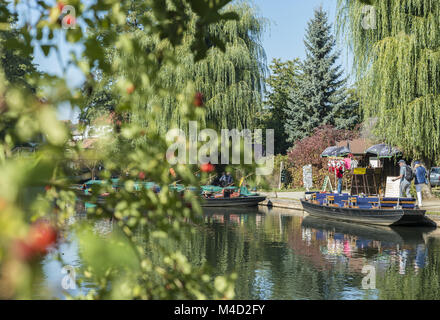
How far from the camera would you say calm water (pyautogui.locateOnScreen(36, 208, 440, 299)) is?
748cm

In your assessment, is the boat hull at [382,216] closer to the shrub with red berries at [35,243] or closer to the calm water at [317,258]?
the calm water at [317,258]

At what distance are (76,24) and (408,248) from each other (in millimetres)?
11022

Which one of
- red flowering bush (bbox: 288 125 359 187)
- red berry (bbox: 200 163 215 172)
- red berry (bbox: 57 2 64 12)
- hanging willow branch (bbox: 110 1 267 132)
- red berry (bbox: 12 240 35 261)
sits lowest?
red berry (bbox: 12 240 35 261)

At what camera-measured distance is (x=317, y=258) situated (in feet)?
33.2

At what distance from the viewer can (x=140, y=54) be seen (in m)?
1.59

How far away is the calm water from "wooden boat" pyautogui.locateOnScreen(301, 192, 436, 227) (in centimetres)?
33

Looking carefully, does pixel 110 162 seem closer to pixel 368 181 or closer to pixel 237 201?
pixel 237 201

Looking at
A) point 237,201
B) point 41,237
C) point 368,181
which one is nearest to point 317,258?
point 41,237

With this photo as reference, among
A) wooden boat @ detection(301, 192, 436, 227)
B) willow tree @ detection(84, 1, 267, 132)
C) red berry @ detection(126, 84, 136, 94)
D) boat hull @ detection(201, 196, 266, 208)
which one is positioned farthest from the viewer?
willow tree @ detection(84, 1, 267, 132)

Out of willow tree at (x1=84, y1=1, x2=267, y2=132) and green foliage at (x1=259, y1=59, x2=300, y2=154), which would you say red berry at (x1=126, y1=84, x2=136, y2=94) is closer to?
willow tree at (x1=84, y1=1, x2=267, y2=132)

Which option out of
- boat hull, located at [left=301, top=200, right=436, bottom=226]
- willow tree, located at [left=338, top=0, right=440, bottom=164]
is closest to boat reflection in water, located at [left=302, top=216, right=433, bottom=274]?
boat hull, located at [left=301, top=200, right=436, bottom=226]

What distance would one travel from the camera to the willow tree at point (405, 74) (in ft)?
52.2

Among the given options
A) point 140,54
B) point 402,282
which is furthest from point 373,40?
point 140,54
